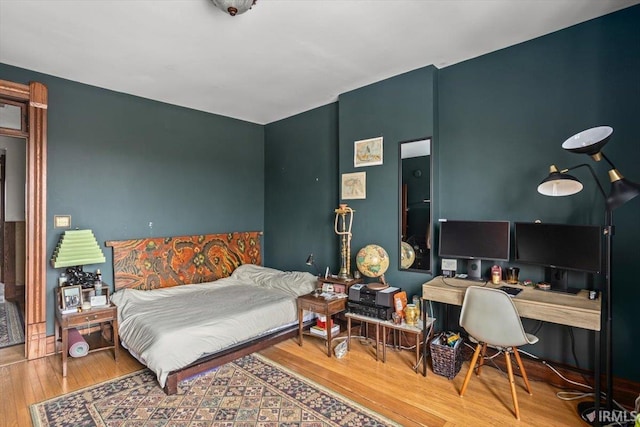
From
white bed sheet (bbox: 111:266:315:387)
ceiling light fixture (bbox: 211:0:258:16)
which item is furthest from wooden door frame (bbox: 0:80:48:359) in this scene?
ceiling light fixture (bbox: 211:0:258:16)

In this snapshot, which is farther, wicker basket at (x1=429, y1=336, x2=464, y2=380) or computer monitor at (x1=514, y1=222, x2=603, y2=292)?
wicker basket at (x1=429, y1=336, x2=464, y2=380)

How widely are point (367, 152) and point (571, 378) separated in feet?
8.70

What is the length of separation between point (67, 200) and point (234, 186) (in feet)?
6.65

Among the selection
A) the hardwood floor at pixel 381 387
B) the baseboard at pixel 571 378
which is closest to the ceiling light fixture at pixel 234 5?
the hardwood floor at pixel 381 387

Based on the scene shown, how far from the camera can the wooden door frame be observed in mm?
3070

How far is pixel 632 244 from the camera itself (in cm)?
233

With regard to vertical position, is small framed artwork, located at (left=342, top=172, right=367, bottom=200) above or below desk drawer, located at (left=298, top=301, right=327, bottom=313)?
above

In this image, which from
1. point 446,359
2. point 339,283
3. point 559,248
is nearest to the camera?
point 559,248

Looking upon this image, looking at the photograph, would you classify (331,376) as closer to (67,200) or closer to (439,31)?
(439,31)

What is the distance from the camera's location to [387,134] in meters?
3.48

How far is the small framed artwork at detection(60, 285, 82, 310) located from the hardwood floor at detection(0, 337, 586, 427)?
0.53 metres

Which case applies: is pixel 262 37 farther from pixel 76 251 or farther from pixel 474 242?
pixel 76 251

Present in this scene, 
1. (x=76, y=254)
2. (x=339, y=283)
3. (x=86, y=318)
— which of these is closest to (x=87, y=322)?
(x=86, y=318)

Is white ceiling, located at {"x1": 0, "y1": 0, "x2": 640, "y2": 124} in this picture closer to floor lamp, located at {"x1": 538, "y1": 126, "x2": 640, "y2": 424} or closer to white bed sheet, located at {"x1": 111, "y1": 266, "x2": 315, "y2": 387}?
floor lamp, located at {"x1": 538, "y1": 126, "x2": 640, "y2": 424}
